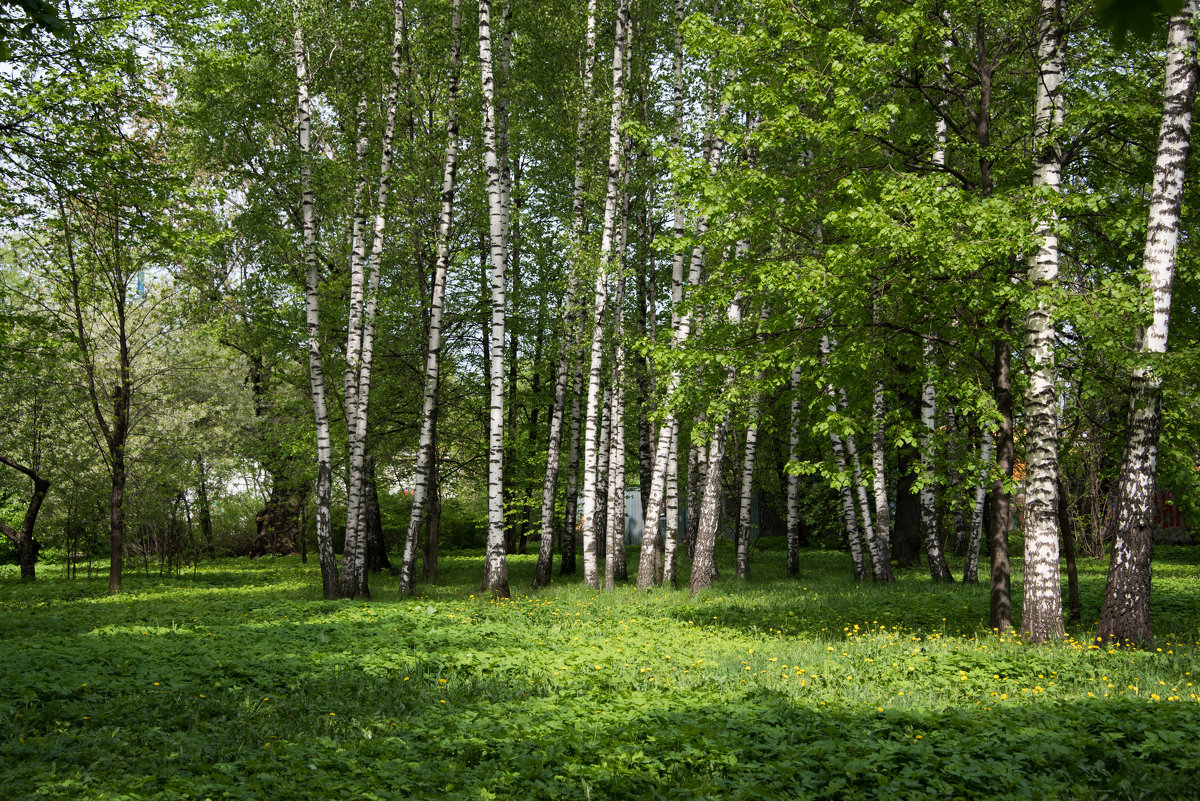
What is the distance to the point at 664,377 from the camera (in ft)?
39.8

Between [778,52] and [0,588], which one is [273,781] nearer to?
[778,52]

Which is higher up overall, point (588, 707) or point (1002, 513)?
point (1002, 513)

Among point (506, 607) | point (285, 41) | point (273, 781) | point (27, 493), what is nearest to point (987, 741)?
point (273, 781)

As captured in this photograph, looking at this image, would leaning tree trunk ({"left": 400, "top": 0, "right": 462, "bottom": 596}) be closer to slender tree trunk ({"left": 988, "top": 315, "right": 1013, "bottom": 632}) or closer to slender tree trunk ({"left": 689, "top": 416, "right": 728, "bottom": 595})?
slender tree trunk ({"left": 689, "top": 416, "right": 728, "bottom": 595})

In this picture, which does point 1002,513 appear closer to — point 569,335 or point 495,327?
point 495,327

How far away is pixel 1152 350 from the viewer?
8.70 metres

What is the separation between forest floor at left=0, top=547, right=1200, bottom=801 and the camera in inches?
205

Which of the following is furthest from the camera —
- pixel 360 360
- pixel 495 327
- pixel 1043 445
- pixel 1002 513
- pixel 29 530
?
pixel 29 530

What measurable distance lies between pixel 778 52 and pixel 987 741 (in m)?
9.38

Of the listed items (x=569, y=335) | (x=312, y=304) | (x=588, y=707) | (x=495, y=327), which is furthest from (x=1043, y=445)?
(x=312, y=304)

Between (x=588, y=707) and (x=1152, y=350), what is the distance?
7.28m

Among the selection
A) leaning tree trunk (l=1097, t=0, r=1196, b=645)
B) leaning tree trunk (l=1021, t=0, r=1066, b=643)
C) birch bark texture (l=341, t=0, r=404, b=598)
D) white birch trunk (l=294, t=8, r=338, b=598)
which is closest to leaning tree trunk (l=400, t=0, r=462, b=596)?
birch bark texture (l=341, t=0, r=404, b=598)

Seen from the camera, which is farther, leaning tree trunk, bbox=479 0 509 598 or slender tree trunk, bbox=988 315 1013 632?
leaning tree trunk, bbox=479 0 509 598

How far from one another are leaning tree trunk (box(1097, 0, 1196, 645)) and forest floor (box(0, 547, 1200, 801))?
0.79 metres
